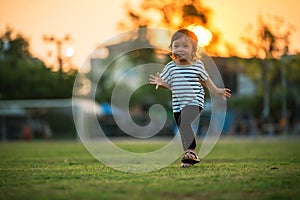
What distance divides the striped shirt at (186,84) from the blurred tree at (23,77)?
5156 centimetres

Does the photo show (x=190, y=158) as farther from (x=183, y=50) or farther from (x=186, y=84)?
(x=183, y=50)

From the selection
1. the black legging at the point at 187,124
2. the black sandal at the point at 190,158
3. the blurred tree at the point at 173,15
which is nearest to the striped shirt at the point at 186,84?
the black legging at the point at 187,124

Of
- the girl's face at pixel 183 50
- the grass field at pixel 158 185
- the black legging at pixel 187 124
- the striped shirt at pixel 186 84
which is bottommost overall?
the grass field at pixel 158 185

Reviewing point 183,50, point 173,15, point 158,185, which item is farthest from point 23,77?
point 158,185

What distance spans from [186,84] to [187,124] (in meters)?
0.56

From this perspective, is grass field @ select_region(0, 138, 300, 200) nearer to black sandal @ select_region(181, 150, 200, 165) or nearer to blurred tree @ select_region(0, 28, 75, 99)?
black sandal @ select_region(181, 150, 200, 165)

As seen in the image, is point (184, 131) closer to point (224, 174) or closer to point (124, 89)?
point (224, 174)

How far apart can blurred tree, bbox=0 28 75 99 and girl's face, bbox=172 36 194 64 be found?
169 feet

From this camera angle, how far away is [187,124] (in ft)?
29.2

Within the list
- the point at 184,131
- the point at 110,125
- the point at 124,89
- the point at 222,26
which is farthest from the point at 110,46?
the point at 184,131

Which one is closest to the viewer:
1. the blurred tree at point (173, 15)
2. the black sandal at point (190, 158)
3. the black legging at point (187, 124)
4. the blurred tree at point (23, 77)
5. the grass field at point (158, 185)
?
the grass field at point (158, 185)

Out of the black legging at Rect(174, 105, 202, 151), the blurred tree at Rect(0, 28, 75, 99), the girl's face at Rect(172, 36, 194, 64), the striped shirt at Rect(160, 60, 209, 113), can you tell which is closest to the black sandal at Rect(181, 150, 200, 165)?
the black legging at Rect(174, 105, 202, 151)

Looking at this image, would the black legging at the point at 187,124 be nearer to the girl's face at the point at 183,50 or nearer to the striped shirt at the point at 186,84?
the striped shirt at the point at 186,84

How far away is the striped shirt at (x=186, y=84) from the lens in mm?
8859
